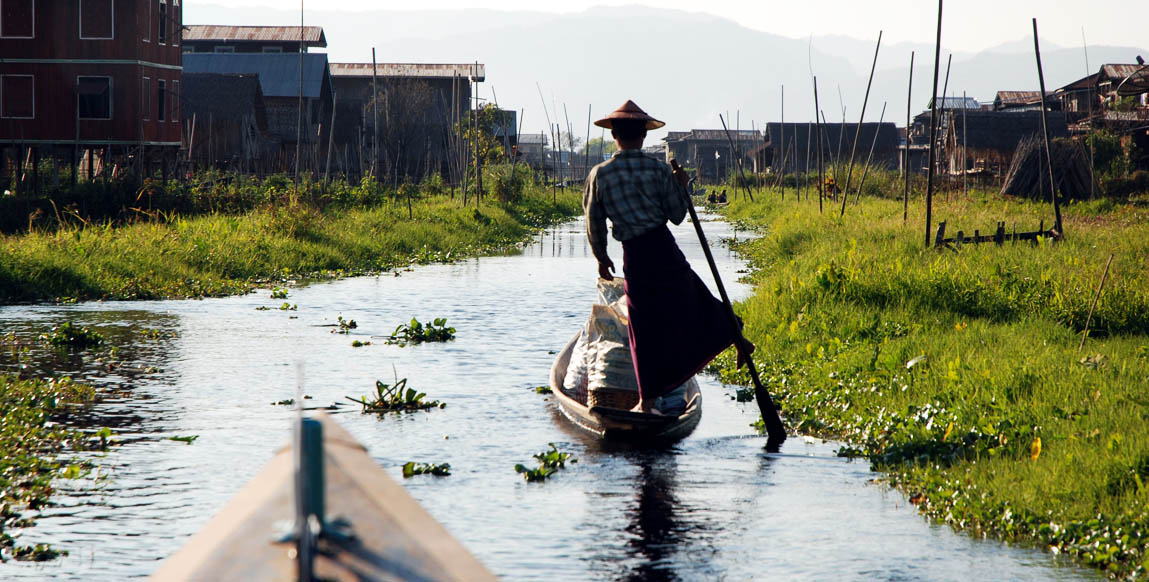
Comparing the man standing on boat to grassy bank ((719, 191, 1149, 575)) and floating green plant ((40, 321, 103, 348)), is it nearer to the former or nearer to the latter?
grassy bank ((719, 191, 1149, 575))

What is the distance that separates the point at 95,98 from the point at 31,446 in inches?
920

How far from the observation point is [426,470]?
675 centimetres

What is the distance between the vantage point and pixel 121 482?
634cm

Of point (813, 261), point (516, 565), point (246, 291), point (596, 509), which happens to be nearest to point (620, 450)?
point (596, 509)

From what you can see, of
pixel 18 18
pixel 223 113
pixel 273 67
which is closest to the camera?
pixel 18 18

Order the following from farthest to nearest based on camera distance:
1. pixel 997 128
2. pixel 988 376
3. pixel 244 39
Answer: pixel 244 39
pixel 997 128
pixel 988 376

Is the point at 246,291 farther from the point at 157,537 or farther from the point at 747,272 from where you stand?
the point at 157,537

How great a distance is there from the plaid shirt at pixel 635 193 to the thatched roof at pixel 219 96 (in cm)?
3435

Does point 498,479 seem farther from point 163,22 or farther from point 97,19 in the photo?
point 163,22

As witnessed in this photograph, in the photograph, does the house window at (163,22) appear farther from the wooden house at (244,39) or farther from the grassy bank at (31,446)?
the grassy bank at (31,446)

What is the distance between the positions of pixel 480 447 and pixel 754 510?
2.08 metres

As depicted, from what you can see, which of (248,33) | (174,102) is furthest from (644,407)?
(248,33)

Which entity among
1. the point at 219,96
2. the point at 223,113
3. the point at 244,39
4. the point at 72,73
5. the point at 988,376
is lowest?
the point at 988,376

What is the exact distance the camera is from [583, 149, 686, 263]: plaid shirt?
7.02 meters
